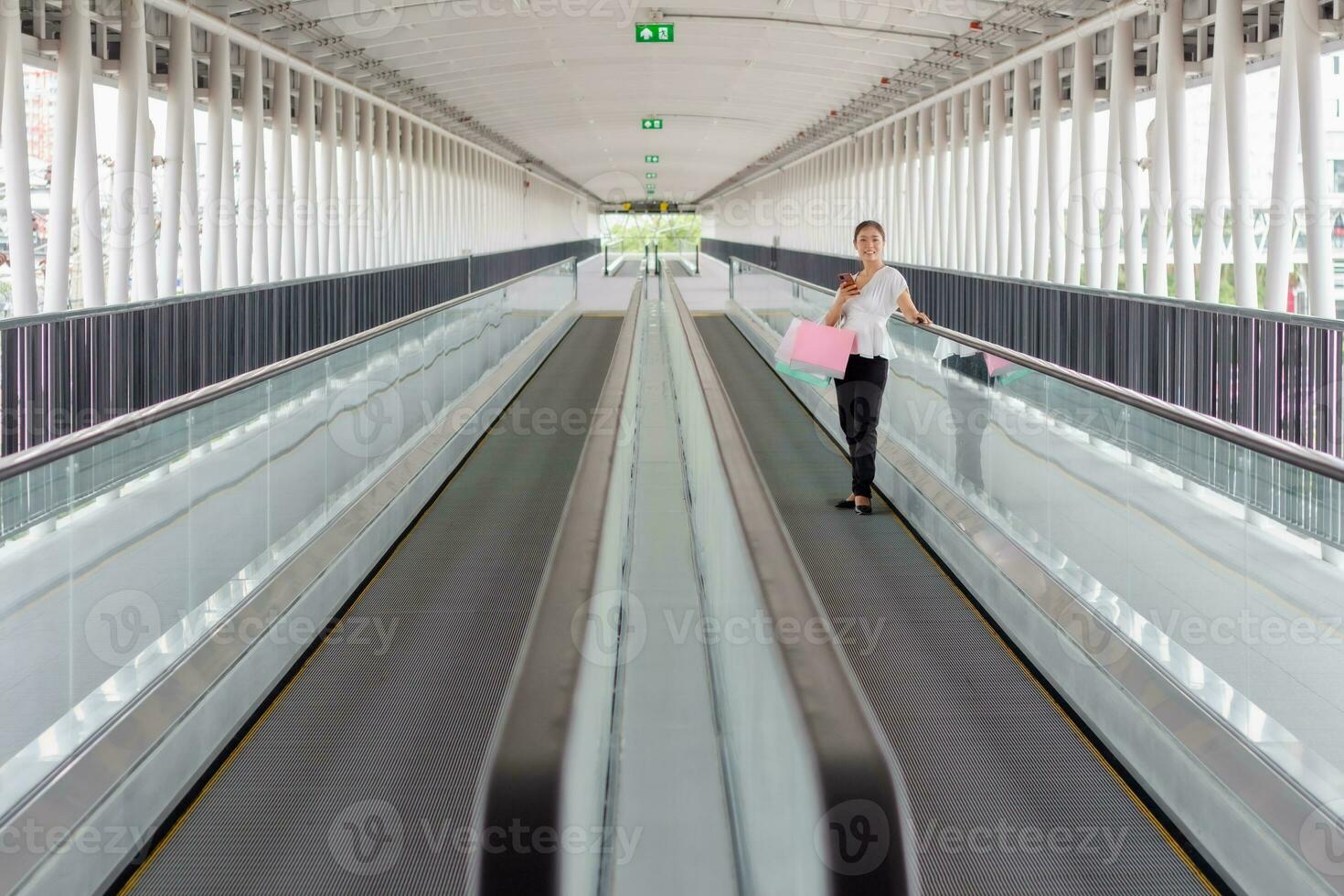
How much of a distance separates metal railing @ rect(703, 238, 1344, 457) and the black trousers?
181 centimetres

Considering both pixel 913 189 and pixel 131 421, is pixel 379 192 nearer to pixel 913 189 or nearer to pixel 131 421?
pixel 913 189

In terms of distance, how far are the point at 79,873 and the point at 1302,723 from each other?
360cm

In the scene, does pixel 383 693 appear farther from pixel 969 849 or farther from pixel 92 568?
pixel 969 849

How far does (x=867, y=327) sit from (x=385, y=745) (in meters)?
4.38

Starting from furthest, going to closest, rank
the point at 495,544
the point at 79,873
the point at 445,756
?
the point at 495,544 → the point at 445,756 → the point at 79,873

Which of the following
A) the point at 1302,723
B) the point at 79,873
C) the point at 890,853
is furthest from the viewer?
the point at 1302,723

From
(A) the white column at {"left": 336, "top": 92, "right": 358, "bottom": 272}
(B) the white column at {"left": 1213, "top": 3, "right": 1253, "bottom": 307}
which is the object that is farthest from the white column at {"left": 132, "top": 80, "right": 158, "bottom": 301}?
(B) the white column at {"left": 1213, "top": 3, "right": 1253, "bottom": 307}

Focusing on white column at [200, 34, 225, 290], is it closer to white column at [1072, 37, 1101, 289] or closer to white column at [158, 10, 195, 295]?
white column at [158, 10, 195, 295]

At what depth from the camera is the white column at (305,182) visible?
24438mm

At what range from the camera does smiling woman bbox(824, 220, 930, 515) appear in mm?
8203

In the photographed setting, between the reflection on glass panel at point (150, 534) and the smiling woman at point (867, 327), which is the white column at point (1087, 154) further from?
the reflection on glass panel at point (150, 534)

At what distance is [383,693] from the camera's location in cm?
544

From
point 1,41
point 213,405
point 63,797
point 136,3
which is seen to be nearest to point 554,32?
point 136,3

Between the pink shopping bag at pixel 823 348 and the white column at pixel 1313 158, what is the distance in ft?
20.3
